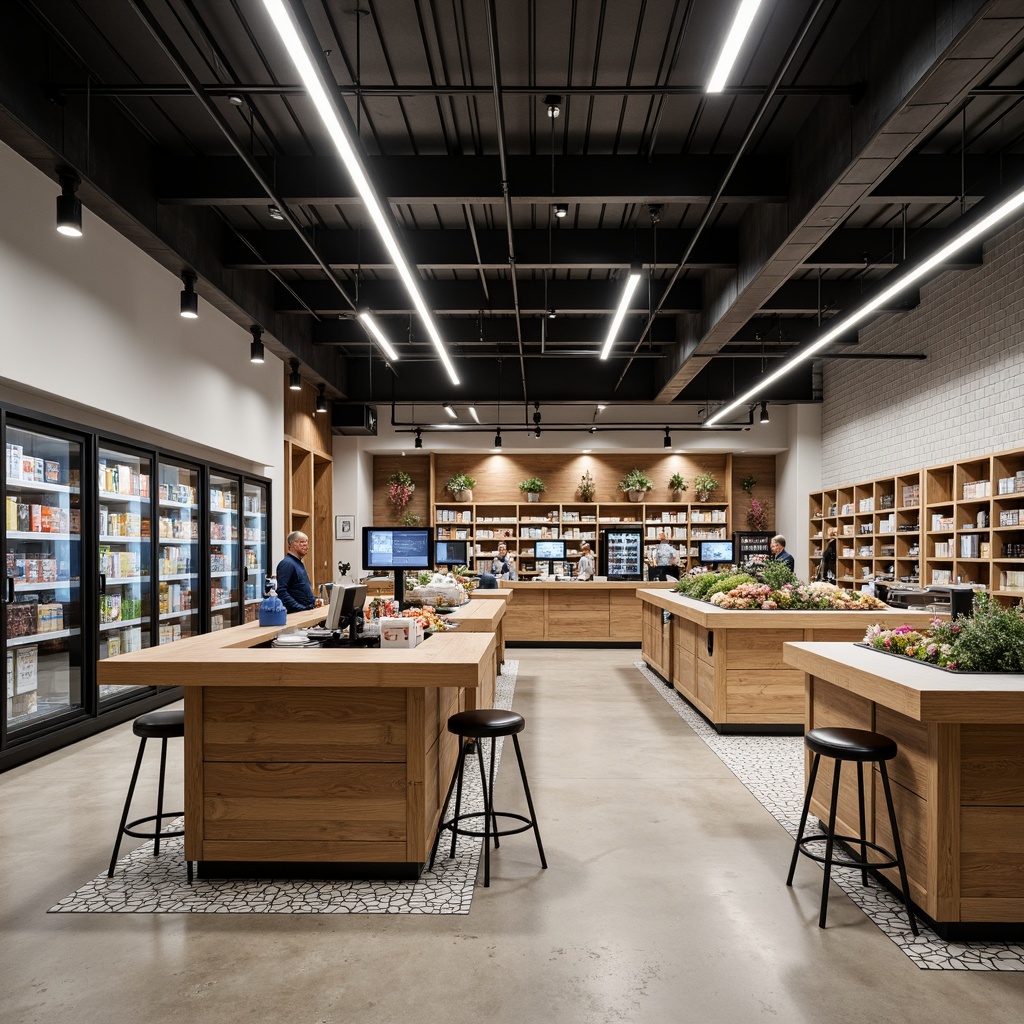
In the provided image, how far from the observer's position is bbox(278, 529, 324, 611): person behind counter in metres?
7.52

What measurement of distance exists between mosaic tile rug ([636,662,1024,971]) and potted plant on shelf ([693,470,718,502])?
23.4 feet

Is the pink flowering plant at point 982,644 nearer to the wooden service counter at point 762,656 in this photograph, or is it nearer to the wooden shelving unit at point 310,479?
the wooden service counter at point 762,656

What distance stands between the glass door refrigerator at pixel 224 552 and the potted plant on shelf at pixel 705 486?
893cm

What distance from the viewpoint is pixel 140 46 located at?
5344 millimetres

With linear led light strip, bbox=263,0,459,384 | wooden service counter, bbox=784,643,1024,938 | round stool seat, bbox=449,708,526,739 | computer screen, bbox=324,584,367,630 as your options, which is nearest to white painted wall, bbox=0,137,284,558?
linear led light strip, bbox=263,0,459,384

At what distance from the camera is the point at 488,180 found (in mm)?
6629

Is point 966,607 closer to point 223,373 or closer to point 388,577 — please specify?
point 223,373

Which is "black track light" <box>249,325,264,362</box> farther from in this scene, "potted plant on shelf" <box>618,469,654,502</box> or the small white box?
"potted plant on shelf" <box>618,469,654,502</box>

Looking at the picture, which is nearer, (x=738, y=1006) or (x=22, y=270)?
(x=738, y=1006)

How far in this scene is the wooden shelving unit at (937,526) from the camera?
8.41 meters

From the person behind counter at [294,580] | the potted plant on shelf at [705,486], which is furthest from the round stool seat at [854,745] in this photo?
the potted plant on shelf at [705,486]

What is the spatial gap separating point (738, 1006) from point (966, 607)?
9.50ft

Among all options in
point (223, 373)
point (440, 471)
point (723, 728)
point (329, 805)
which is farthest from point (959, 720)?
point (440, 471)

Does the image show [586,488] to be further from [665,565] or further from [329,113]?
[329,113]
